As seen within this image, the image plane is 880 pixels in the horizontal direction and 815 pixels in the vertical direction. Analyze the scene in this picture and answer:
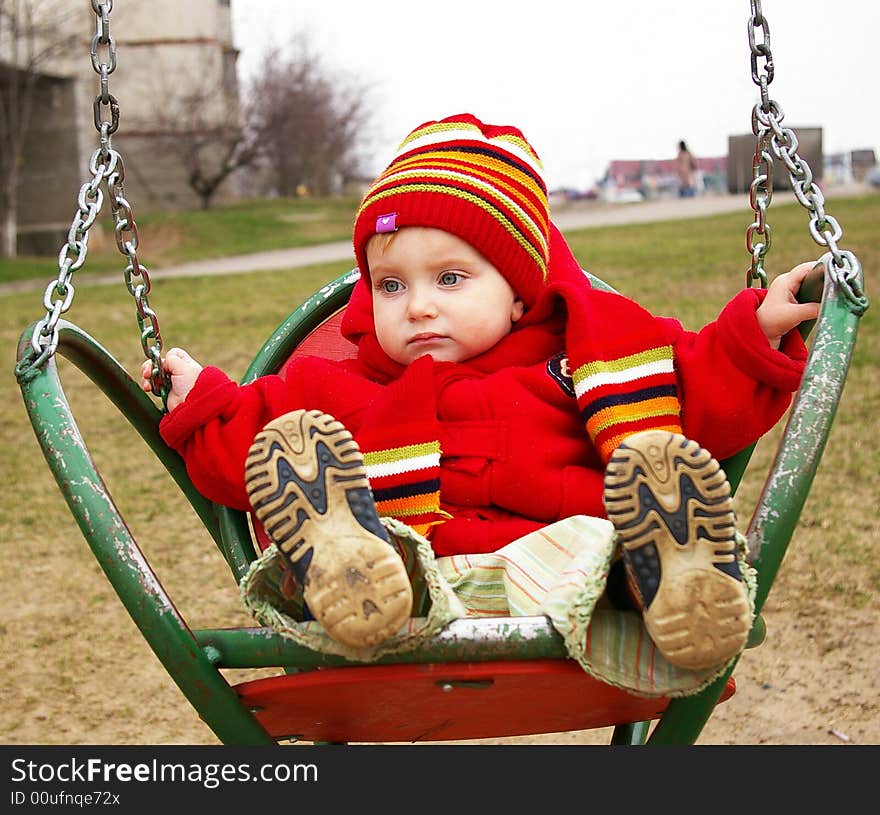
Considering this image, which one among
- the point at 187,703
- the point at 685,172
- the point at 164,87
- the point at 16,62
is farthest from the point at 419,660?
the point at 685,172

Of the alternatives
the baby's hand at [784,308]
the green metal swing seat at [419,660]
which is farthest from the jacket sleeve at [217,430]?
the baby's hand at [784,308]

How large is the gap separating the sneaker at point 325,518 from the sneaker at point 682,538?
0.26 metres

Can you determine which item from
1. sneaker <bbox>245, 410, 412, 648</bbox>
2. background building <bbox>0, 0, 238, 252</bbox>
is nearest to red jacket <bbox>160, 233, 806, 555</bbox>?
sneaker <bbox>245, 410, 412, 648</bbox>

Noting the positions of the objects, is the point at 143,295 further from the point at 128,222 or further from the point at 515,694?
the point at 515,694

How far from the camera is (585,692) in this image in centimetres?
146

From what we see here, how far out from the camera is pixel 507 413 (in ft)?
5.96

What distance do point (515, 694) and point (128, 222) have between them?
3.10 feet

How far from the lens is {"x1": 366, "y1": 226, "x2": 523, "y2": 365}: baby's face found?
1.84 m

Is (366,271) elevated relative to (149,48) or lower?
lower

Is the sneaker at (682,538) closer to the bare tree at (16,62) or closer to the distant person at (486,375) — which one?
the distant person at (486,375)

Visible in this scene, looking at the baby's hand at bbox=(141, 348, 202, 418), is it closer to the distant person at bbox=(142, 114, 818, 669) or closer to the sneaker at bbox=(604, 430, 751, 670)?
the distant person at bbox=(142, 114, 818, 669)

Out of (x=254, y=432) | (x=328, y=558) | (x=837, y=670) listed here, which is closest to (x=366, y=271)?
(x=254, y=432)

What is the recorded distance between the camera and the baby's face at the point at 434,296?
1.84 m

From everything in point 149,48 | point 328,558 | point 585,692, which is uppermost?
point 149,48
